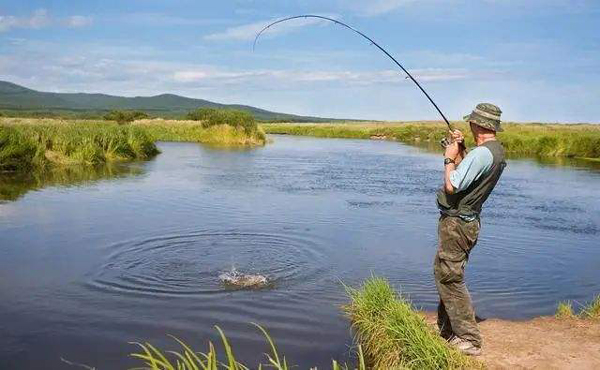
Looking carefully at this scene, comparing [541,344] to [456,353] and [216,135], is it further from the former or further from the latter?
[216,135]

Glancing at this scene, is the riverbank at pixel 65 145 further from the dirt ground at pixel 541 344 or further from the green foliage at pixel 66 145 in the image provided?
the dirt ground at pixel 541 344

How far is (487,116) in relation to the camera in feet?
15.7

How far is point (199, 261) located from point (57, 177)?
11.1 meters

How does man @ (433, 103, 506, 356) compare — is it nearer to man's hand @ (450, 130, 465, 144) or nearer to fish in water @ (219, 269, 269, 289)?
man's hand @ (450, 130, 465, 144)

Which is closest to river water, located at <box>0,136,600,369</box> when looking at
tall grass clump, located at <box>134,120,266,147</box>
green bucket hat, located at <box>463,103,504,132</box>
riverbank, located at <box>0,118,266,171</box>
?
riverbank, located at <box>0,118,266,171</box>

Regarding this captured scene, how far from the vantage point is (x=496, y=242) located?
35.3ft

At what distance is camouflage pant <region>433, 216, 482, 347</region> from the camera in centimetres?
480

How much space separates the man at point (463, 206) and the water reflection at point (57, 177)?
1134 cm

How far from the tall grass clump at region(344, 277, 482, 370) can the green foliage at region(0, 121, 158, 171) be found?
15578 millimetres

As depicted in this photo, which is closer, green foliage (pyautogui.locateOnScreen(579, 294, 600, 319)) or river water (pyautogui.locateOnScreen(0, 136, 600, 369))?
river water (pyautogui.locateOnScreen(0, 136, 600, 369))

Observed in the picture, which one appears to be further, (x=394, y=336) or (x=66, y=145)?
(x=66, y=145)

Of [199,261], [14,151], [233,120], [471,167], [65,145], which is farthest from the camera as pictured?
[233,120]

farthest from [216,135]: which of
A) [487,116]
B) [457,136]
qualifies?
[487,116]

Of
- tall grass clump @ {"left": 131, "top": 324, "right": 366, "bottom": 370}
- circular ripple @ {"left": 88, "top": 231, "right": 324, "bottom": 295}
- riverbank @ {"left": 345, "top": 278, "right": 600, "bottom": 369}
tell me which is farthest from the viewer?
circular ripple @ {"left": 88, "top": 231, "right": 324, "bottom": 295}
